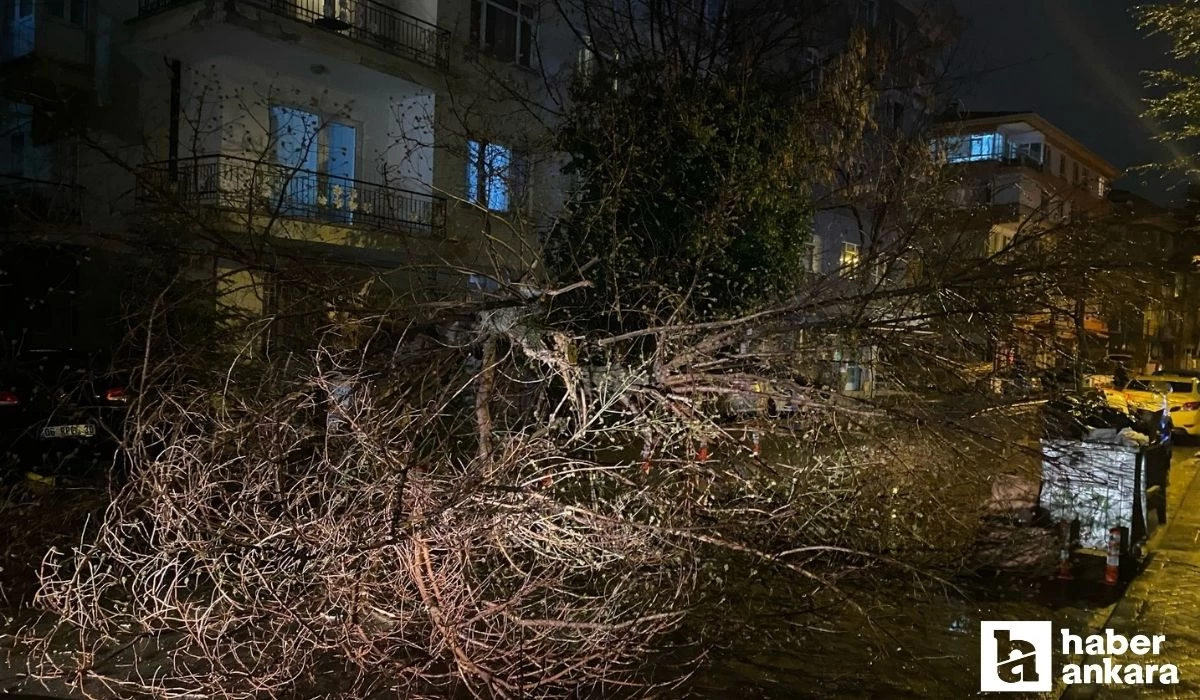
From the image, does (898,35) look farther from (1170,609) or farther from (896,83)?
(1170,609)

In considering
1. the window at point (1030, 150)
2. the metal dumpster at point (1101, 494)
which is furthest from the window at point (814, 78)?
the window at point (1030, 150)

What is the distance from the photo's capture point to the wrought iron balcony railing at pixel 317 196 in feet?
37.4

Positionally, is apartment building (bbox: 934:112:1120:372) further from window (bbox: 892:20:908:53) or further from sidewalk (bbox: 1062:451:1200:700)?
sidewalk (bbox: 1062:451:1200:700)

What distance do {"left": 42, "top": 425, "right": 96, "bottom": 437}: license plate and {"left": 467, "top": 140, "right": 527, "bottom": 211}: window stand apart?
495 centimetres

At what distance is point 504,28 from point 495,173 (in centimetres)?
646

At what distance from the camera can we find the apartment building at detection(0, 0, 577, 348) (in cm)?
1206

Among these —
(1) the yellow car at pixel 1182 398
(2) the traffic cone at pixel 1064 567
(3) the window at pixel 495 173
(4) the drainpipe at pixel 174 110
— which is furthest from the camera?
(1) the yellow car at pixel 1182 398

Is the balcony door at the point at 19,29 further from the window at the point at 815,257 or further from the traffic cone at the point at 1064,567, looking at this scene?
the traffic cone at the point at 1064,567

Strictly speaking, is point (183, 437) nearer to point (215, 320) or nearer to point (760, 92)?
point (215, 320)

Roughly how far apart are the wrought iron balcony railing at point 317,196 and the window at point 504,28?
3.47m

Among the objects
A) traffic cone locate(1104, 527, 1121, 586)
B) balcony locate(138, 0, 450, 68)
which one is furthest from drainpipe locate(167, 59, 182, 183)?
traffic cone locate(1104, 527, 1121, 586)

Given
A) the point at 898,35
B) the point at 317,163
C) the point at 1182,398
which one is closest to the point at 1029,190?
the point at 1182,398

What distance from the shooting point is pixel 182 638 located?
5.00 meters

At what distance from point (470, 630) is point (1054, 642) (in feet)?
14.1
